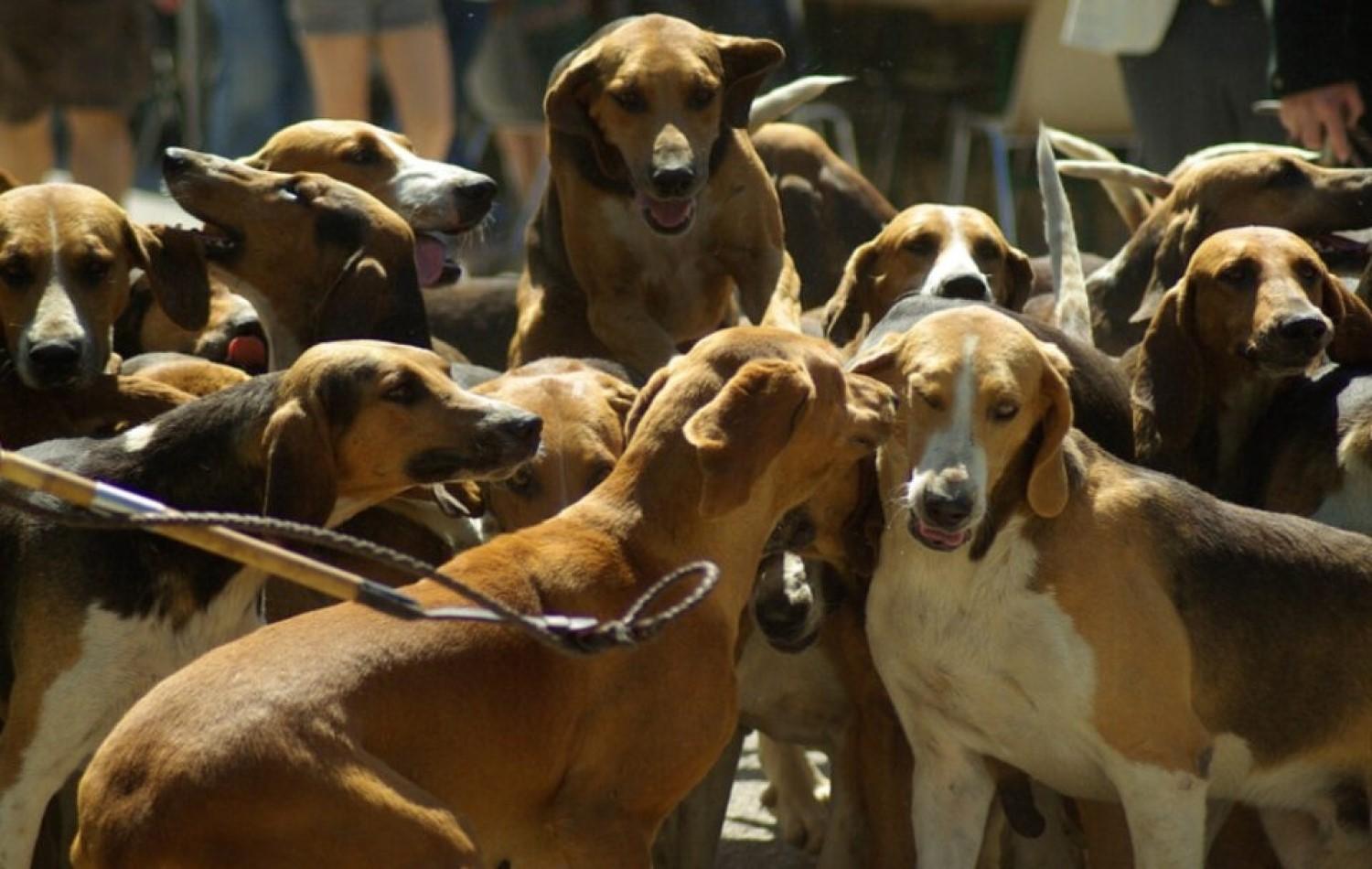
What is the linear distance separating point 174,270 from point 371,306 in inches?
20.9

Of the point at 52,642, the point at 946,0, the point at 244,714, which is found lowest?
the point at 946,0

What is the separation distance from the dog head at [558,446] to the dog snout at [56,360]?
1.02m

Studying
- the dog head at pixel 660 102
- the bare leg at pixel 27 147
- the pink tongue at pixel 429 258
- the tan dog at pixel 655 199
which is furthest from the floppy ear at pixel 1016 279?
the bare leg at pixel 27 147

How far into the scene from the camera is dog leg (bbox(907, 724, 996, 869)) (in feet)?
21.4

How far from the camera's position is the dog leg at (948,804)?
256 inches

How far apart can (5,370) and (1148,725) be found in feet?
10.0

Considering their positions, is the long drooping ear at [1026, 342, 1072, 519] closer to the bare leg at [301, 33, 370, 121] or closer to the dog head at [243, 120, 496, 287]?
the dog head at [243, 120, 496, 287]

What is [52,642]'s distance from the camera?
6.31m

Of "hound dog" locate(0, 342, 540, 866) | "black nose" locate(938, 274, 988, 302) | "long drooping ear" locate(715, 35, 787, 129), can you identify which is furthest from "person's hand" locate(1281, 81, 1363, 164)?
"hound dog" locate(0, 342, 540, 866)

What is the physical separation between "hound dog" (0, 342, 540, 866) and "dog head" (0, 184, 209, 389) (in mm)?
666

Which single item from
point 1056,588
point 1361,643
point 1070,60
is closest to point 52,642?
point 1056,588

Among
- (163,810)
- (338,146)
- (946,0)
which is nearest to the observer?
(163,810)

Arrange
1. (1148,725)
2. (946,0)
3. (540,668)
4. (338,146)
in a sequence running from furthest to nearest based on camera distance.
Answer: (946,0) → (338,146) → (1148,725) → (540,668)

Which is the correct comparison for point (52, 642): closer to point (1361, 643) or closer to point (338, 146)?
point (338, 146)
